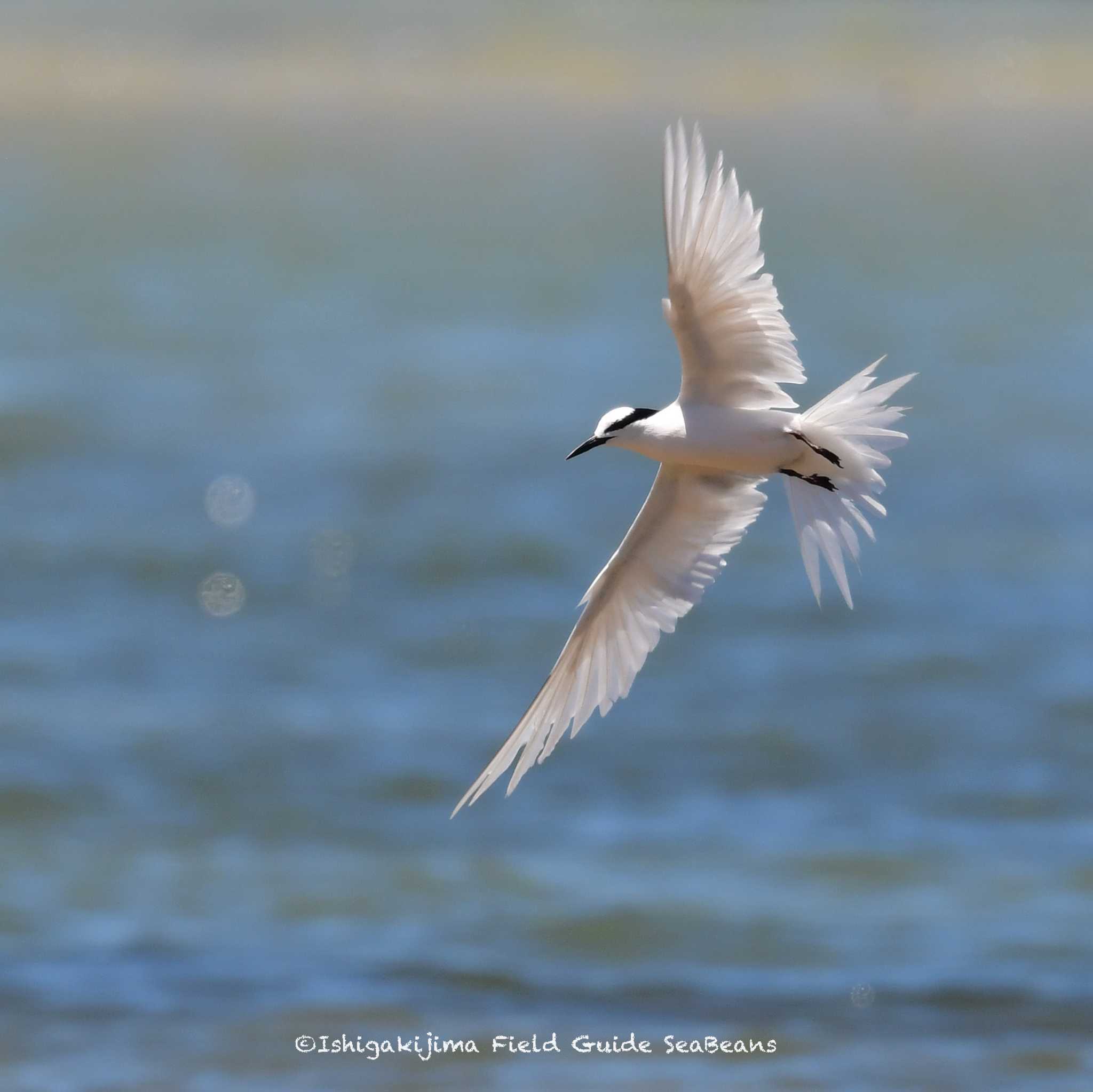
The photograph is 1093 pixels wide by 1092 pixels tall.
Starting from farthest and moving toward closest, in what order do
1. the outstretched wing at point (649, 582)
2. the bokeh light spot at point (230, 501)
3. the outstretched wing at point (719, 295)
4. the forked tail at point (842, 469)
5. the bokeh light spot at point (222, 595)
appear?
the bokeh light spot at point (230, 501) < the bokeh light spot at point (222, 595) < the outstretched wing at point (649, 582) < the forked tail at point (842, 469) < the outstretched wing at point (719, 295)

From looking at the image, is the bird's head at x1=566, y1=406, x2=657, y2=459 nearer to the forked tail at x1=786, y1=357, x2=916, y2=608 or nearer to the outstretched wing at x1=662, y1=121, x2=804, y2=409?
the outstretched wing at x1=662, y1=121, x2=804, y2=409

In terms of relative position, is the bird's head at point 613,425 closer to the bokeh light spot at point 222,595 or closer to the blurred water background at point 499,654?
the blurred water background at point 499,654

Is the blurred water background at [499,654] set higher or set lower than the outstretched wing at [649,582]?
higher

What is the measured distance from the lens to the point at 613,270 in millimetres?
36625

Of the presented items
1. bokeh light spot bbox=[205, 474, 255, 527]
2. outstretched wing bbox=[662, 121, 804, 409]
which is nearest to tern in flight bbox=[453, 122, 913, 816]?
outstretched wing bbox=[662, 121, 804, 409]

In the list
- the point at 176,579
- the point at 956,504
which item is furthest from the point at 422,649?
the point at 956,504

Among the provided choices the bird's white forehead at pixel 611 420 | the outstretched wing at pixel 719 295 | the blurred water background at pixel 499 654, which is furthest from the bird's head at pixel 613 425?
the blurred water background at pixel 499 654

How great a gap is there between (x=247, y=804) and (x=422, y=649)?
3707 millimetres

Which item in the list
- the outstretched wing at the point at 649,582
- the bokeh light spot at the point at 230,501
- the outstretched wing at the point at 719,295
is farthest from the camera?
the bokeh light spot at the point at 230,501

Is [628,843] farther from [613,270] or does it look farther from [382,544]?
[613,270]

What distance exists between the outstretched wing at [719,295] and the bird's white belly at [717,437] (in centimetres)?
11

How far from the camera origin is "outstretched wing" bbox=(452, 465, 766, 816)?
27.6 ft

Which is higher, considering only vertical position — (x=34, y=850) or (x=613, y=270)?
(x=613, y=270)

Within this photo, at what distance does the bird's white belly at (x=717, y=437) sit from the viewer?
7.62 meters
